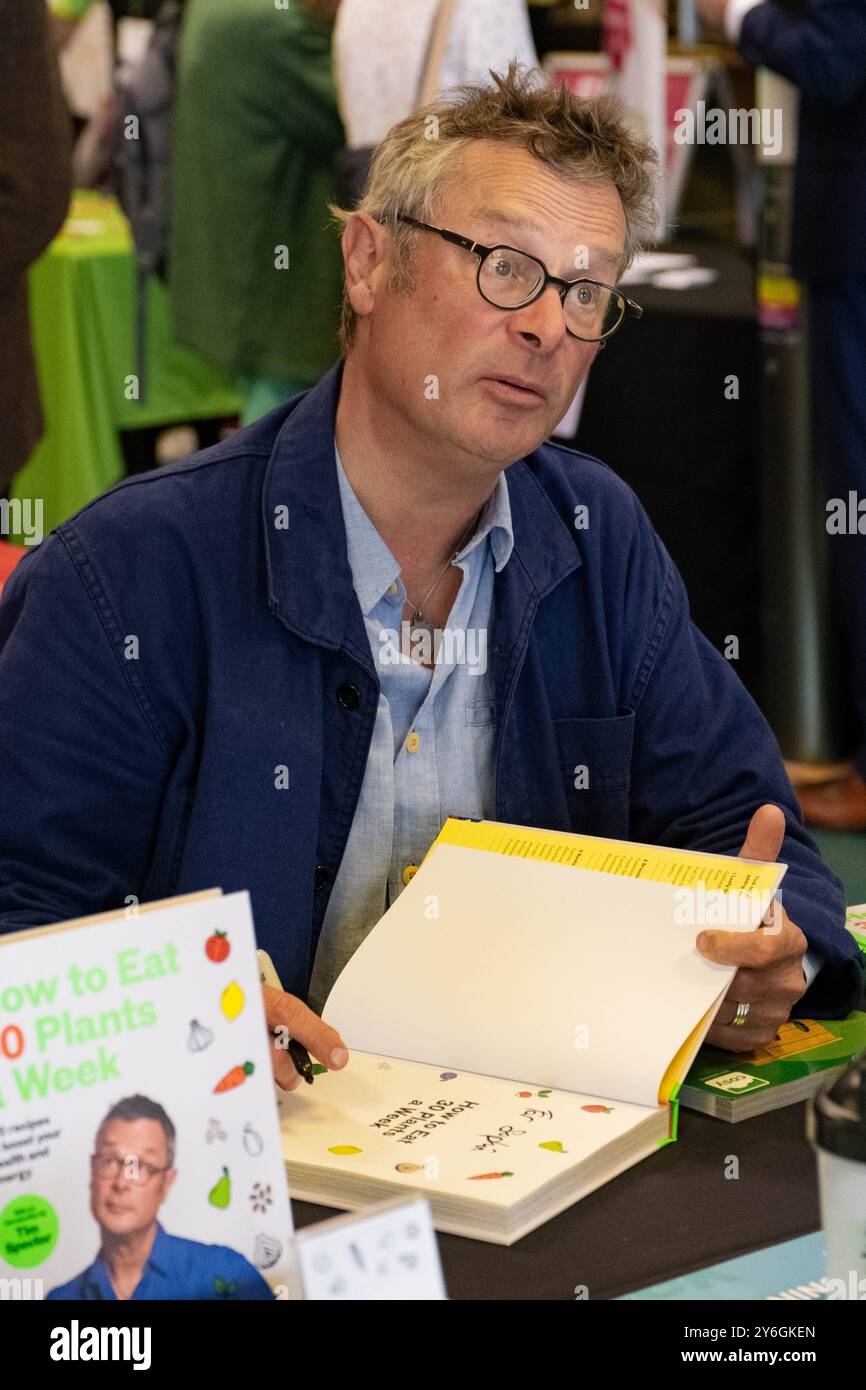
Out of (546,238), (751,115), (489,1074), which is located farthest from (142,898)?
(751,115)

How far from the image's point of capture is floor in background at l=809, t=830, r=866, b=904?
11.1ft

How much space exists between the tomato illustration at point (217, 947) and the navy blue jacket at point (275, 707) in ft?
1.48

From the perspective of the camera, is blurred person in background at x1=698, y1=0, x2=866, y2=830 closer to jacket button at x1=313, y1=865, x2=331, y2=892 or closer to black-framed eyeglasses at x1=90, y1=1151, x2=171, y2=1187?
jacket button at x1=313, y1=865, x2=331, y2=892

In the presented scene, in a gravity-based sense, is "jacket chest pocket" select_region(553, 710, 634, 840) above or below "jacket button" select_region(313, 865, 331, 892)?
above

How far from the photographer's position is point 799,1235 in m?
1.08

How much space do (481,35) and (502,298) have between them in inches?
72.3

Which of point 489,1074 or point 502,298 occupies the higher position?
point 502,298

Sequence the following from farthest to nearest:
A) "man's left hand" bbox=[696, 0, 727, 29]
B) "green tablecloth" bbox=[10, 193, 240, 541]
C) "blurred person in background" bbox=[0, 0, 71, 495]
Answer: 1. "green tablecloth" bbox=[10, 193, 240, 541]
2. "man's left hand" bbox=[696, 0, 727, 29]
3. "blurred person in background" bbox=[0, 0, 71, 495]

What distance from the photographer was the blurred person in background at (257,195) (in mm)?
3924

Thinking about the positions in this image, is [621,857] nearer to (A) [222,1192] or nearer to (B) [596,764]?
(B) [596,764]

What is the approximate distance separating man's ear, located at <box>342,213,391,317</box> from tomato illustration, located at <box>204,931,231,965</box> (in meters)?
0.87

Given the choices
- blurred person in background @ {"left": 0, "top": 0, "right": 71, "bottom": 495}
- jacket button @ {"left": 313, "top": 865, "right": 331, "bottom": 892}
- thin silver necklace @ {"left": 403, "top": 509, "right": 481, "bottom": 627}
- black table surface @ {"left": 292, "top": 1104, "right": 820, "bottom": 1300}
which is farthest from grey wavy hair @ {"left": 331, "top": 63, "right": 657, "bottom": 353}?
blurred person in background @ {"left": 0, "top": 0, "right": 71, "bottom": 495}

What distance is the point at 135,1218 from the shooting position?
90cm

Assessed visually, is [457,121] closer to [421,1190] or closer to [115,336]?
[421,1190]
